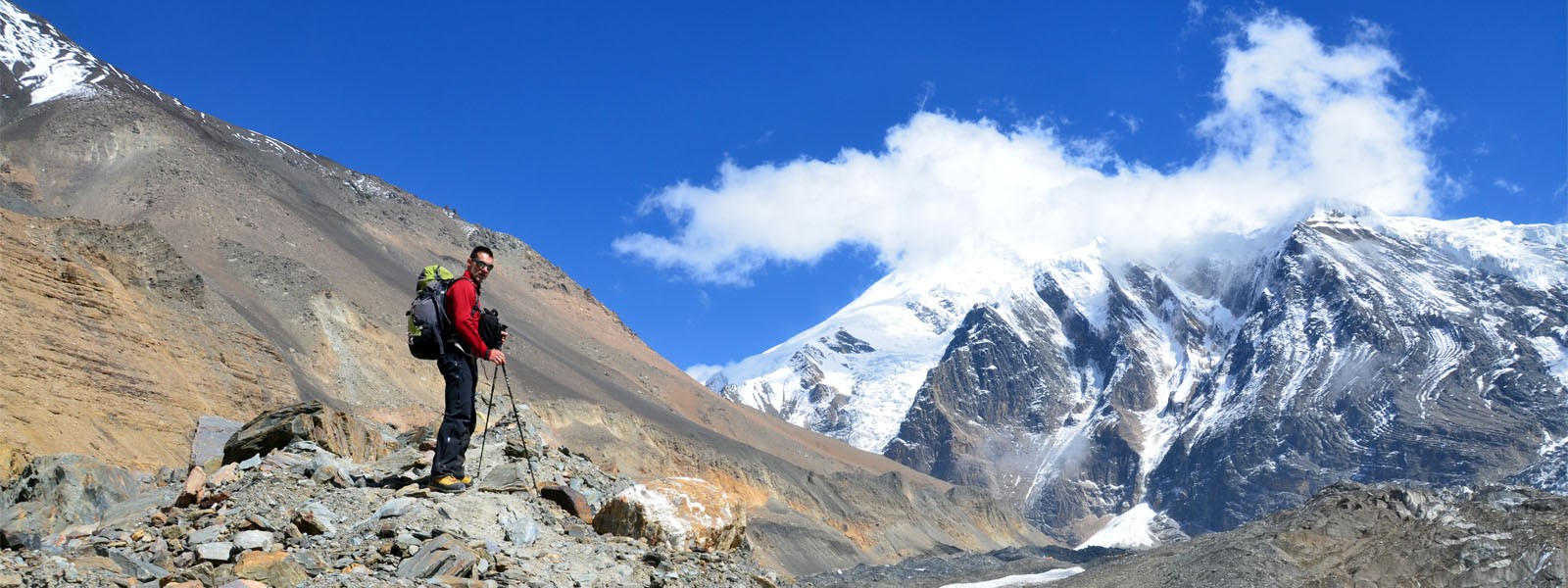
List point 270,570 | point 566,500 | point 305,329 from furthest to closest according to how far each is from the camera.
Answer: point 305,329, point 566,500, point 270,570

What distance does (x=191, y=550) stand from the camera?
9906mm

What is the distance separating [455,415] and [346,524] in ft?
5.61

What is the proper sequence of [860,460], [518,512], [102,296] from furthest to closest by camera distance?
[860,460], [102,296], [518,512]

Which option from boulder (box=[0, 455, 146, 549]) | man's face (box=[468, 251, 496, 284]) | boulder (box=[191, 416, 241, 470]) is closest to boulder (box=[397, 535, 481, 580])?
man's face (box=[468, 251, 496, 284])

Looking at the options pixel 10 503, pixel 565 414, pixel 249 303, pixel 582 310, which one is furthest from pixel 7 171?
pixel 10 503

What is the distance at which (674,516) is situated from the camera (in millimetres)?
12672

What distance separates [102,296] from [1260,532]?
52.5 metres

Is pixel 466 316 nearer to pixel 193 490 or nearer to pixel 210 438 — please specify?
pixel 193 490

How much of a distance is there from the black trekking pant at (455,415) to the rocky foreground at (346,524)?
11.8 inches

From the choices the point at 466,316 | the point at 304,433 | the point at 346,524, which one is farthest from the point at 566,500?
the point at 304,433

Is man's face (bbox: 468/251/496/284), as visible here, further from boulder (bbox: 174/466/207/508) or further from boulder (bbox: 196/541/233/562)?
boulder (bbox: 196/541/233/562)

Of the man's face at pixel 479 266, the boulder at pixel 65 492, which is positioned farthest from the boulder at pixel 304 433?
the man's face at pixel 479 266

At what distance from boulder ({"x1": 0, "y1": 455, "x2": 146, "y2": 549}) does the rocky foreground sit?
0.02 m

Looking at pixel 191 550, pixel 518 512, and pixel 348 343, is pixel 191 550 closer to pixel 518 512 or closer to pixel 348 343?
pixel 518 512
